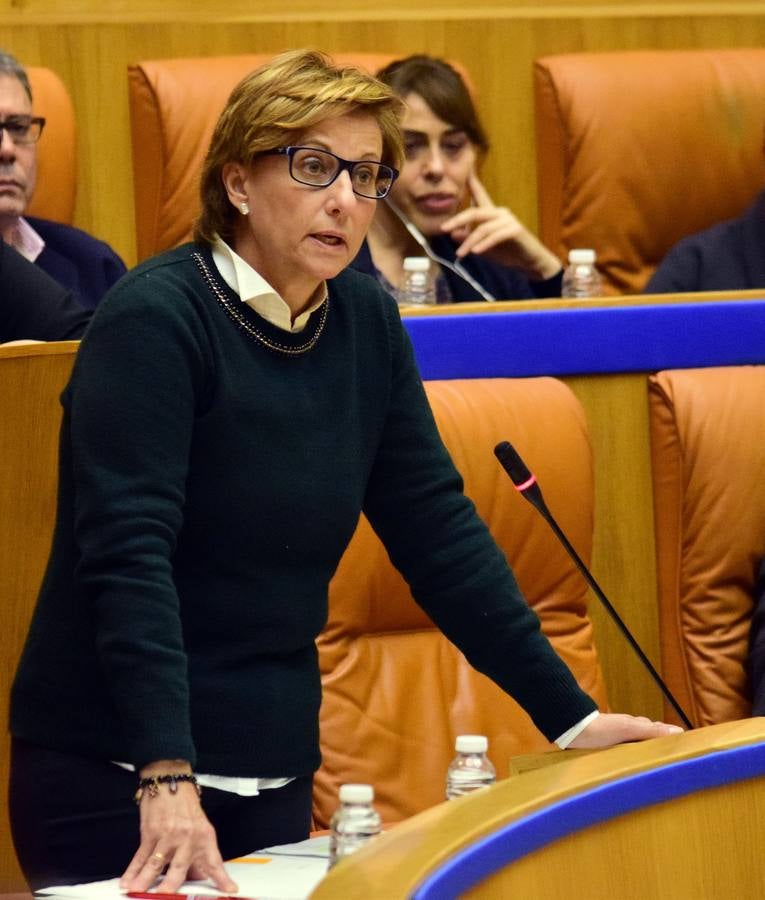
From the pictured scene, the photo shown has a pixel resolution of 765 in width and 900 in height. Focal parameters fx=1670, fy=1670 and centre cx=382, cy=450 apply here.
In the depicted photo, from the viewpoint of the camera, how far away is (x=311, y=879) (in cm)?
61

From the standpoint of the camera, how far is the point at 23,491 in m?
0.96

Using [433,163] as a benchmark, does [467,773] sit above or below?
below

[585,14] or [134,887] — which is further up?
[585,14]

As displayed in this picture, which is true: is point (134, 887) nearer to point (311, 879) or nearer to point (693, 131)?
point (311, 879)

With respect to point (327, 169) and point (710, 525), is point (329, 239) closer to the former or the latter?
point (327, 169)

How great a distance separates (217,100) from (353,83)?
2.62 feet

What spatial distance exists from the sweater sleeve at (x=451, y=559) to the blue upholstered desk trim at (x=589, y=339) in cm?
41

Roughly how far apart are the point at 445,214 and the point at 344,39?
0.29 metres

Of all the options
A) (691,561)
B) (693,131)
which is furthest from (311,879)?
(693,131)

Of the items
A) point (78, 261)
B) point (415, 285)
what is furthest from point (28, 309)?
point (415, 285)

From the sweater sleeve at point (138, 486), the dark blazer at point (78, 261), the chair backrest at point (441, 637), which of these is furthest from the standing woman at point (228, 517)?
the dark blazer at point (78, 261)

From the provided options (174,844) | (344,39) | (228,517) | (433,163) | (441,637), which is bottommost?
(441,637)

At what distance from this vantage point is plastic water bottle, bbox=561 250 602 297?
4.76 feet

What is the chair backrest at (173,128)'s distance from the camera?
1521mm
